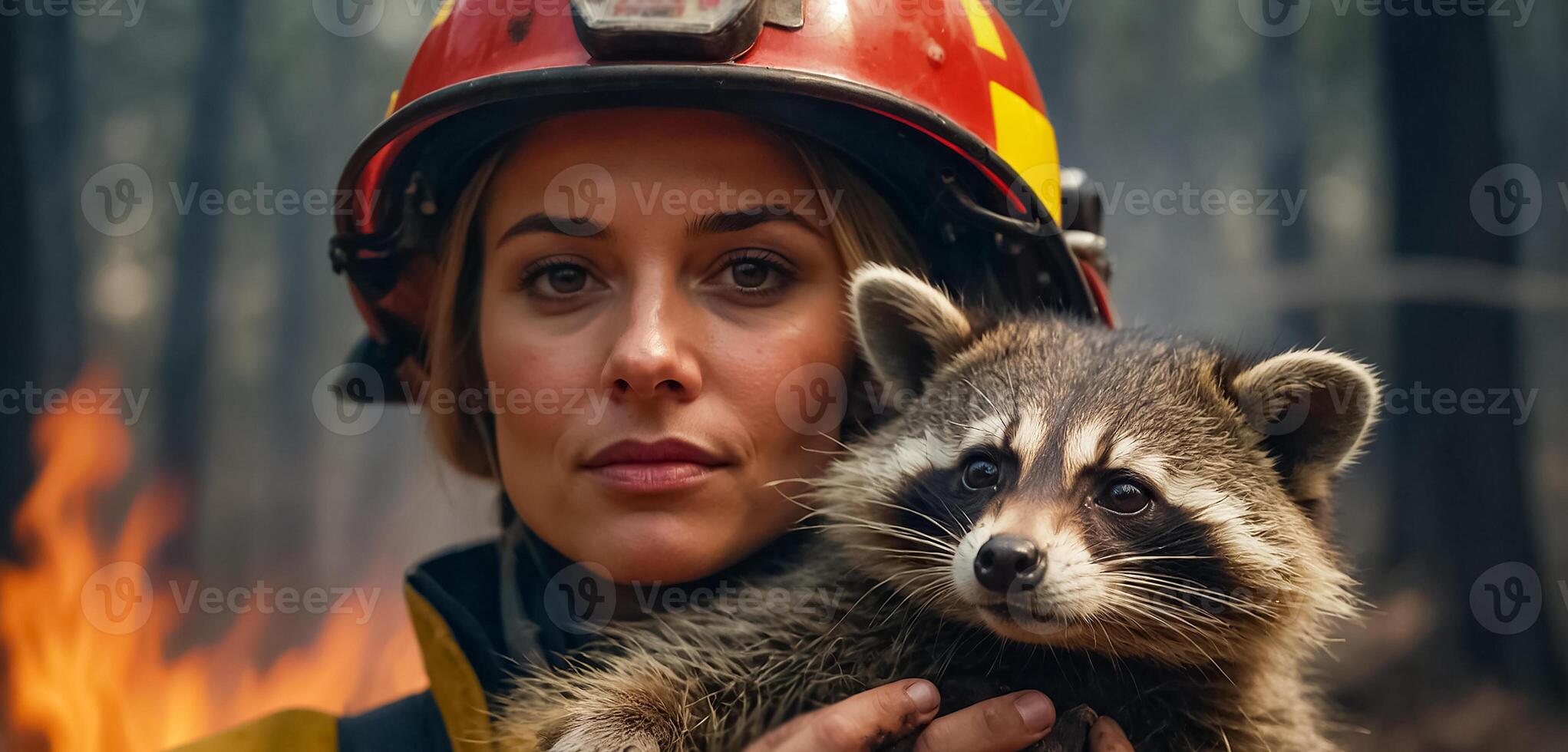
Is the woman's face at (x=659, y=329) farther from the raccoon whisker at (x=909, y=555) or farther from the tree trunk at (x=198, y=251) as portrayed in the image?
the tree trunk at (x=198, y=251)

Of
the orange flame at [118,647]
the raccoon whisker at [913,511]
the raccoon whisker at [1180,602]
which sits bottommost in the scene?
the orange flame at [118,647]

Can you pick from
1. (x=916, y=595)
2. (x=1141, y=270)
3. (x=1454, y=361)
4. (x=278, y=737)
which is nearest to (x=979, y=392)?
(x=916, y=595)

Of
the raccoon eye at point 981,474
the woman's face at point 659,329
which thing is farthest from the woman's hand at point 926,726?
the woman's face at point 659,329

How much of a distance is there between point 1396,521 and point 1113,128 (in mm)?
2601

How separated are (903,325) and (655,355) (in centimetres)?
63

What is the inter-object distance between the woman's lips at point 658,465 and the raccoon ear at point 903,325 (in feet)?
1.50

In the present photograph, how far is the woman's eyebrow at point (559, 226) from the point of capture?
2100 millimetres

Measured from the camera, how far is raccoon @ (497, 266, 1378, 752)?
1.88 m

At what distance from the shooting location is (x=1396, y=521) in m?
5.38

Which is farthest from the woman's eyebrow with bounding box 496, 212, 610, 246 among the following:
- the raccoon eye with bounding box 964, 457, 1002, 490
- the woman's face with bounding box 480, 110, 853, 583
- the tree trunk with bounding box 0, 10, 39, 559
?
the tree trunk with bounding box 0, 10, 39, 559

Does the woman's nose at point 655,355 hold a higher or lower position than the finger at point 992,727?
higher

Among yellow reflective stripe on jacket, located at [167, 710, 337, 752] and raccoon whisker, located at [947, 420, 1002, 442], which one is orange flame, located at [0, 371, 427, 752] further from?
raccoon whisker, located at [947, 420, 1002, 442]

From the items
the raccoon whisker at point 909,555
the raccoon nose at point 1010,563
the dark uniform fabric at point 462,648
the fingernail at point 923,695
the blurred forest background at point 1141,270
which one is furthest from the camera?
the blurred forest background at point 1141,270

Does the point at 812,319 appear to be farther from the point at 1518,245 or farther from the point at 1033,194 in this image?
the point at 1518,245
